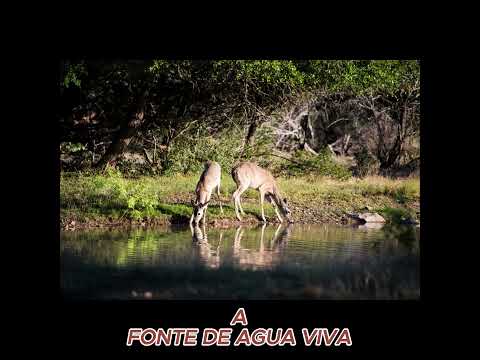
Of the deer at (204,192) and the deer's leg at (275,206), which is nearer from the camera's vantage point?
the deer at (204,192)

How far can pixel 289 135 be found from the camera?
20.7m

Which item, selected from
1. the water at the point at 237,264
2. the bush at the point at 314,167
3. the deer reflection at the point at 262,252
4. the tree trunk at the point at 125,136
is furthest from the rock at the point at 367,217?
the tree trunk at the point at 125,136

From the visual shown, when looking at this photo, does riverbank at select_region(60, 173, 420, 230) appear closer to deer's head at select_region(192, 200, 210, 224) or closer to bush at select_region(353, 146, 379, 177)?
deer's head at select_region(192, 200, 210, 224)

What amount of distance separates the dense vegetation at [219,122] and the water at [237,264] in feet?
9.92

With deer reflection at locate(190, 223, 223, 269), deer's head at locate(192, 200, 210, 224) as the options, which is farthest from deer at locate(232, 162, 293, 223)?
deer reflection at locate(190, 223, 223, 269)

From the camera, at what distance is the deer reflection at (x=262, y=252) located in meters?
9.57

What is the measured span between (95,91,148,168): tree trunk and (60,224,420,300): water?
5880 millimetres

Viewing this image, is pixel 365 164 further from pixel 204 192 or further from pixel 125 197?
pixel 125 197

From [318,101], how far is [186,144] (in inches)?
210

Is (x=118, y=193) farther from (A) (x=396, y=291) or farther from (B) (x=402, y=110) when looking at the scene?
(B) (x=402, y=110)

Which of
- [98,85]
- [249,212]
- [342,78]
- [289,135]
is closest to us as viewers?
[249,212]

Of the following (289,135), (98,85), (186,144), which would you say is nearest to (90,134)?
(98,85)

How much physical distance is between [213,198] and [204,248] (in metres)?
4.05

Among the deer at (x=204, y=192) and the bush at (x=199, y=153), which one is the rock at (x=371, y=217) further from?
the bush at (x=199, y=153)
